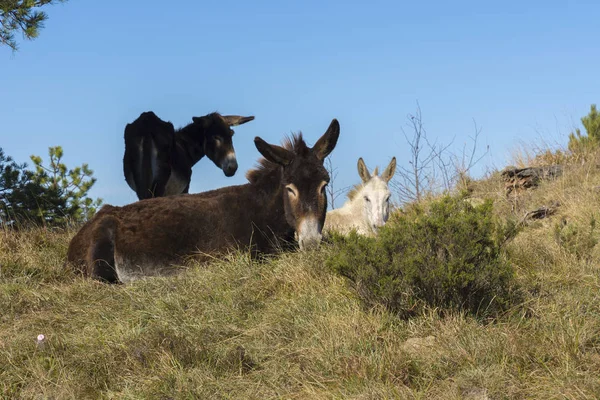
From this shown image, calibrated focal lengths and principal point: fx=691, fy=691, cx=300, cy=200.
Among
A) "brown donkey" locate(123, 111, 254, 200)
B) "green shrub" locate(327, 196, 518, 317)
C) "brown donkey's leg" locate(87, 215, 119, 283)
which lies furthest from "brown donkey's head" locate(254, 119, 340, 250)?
"brown donkey" locate(123, 111, 254, 200)

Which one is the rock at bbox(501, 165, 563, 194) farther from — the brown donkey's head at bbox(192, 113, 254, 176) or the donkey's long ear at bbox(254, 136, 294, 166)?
the donkey's long ear at bbox(254, 136, 294, 166)

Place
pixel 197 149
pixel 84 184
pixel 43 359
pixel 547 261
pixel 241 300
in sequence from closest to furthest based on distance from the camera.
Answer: pixel 43 359
pixel 241 300
pixel 547 261
pixel 197 149
pixel 84 184

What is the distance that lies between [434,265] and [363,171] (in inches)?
214

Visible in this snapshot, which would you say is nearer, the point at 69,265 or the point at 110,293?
the point at 110,293

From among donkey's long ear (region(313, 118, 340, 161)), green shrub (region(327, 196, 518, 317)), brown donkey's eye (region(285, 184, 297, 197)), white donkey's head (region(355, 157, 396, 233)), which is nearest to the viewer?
green shrub (region(327, 196, 518, 317))

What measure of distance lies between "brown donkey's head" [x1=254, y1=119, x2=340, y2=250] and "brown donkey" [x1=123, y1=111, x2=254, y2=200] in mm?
4971

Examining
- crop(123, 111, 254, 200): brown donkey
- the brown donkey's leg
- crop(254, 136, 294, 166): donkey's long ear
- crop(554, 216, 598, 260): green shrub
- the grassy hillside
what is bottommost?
the grassy hillside

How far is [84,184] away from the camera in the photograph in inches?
760

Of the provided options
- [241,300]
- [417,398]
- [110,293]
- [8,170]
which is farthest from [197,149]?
[417,398]

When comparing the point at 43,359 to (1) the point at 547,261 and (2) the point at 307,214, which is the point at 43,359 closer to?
(2) the point at 307,214

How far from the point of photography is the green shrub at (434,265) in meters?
5.93

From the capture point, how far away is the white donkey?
34.5 ft

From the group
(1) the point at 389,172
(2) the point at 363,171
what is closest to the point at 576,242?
(1) the point at 389,172

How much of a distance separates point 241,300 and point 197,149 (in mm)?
7604
